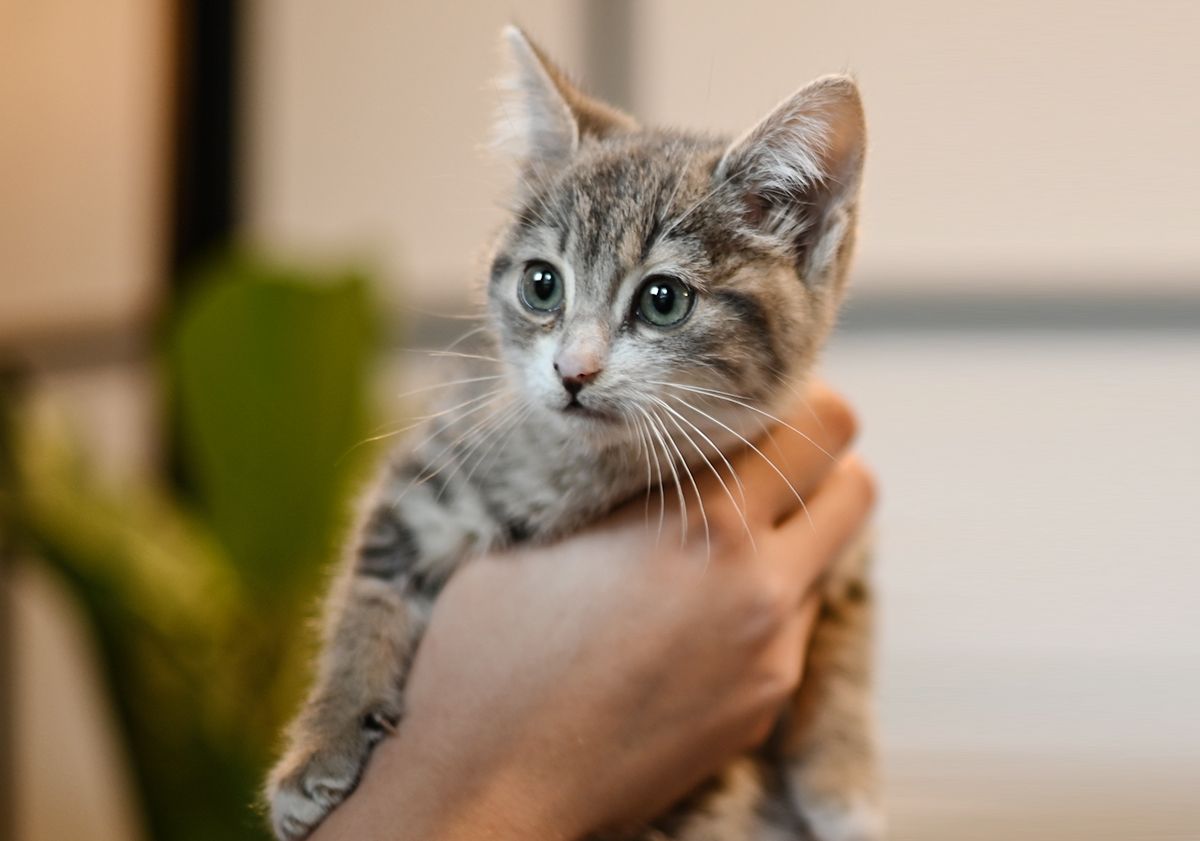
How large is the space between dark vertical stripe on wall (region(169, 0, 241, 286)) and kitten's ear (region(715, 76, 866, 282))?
5.77 ft

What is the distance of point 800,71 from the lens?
3.77ft

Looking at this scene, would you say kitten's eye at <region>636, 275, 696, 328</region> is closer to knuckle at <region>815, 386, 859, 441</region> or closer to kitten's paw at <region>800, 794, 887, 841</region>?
knuckle at <region>815, 386, 859, 441</region>

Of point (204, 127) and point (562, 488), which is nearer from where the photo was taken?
point (562, 488)

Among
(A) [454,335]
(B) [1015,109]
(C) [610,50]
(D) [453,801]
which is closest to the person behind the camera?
(D) [453,801]

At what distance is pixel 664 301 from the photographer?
86 centimetres

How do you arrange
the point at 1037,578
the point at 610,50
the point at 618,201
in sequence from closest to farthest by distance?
1. the point at 618,201
2. the point at 1037,578
3. the point at 610,50

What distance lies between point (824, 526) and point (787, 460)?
0.07 meters

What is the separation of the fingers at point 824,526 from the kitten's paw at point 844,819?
19 cm

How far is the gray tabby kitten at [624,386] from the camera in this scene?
84 centimetres

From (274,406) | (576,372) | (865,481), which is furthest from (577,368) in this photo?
(274,406)

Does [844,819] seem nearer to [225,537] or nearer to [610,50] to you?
[225,537]

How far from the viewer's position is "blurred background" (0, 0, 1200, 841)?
3.47 ft

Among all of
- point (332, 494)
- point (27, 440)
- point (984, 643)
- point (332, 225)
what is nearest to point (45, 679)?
point (27, 440)

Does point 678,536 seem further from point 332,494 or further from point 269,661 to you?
point 269,661
